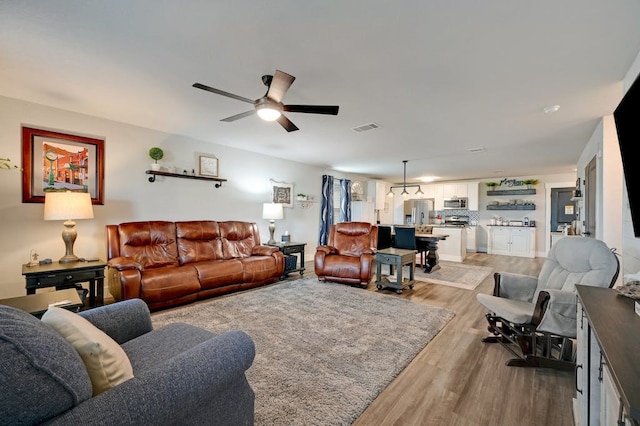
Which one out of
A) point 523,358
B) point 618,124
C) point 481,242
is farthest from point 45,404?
point 481,242

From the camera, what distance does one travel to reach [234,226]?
185 inches

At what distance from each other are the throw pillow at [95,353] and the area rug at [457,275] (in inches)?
183

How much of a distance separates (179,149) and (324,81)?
117 inches

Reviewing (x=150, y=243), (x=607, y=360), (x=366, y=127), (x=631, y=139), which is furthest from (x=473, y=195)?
(x=607, y=360)

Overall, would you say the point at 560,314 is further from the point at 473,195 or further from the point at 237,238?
the point at 473,195

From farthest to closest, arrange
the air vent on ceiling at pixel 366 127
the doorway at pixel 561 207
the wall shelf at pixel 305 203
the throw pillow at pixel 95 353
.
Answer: the doorway at pixel 561 207 < the wall shelf at pixel 305 203 < the air vent on ceiling at pixel 366 127 < the throw pillow at pixel 95 353

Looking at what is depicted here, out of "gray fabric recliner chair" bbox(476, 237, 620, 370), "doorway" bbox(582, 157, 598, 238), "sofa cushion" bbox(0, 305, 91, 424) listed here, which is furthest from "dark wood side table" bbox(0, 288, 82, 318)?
"doorway" bbox(582, 157, 598, 238)

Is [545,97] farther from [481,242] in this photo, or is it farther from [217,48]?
[481,242]

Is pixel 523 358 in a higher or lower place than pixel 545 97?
lower

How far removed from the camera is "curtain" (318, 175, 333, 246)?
22.9ft

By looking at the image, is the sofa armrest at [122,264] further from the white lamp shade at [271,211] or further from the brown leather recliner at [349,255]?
the brown leather recliner at [349,255]

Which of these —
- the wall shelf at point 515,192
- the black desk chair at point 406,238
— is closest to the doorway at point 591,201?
the black desk chair at point 406,238

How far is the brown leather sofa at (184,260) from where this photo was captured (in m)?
3.20

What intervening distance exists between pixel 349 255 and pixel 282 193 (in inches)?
83.9
